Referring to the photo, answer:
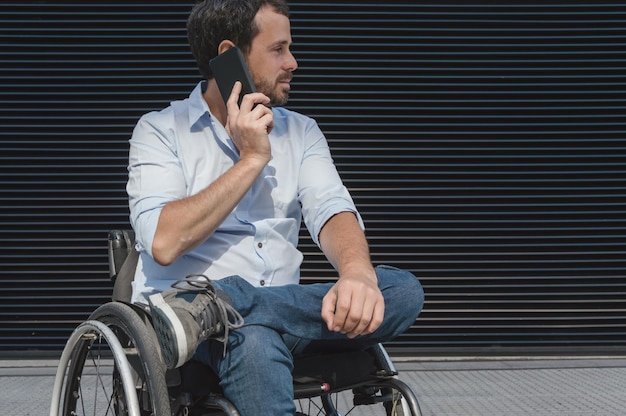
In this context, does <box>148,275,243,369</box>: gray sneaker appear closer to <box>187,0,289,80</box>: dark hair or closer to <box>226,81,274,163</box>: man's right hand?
<box>226,81,274,163</box>: man's right hand

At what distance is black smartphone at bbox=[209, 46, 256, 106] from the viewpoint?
104 inches

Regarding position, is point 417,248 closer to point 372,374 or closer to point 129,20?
point 129,20

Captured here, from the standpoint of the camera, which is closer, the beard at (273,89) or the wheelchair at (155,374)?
the wheelchair at (155,374)

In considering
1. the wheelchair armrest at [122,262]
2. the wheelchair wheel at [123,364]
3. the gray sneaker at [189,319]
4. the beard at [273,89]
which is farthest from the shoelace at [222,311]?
the beard at [273,89]

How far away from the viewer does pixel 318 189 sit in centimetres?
282

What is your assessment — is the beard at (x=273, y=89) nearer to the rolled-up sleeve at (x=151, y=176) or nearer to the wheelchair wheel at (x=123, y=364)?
the rolled-up sleeve at (x=151, y=176)

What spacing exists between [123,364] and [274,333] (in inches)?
13.9

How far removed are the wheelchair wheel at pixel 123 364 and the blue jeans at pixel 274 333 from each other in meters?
0.15

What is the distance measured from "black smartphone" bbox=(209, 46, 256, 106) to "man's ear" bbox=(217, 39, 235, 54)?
67 mm

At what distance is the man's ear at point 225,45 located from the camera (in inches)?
109

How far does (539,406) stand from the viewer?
17.7 ft

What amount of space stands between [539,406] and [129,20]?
3.70 meters

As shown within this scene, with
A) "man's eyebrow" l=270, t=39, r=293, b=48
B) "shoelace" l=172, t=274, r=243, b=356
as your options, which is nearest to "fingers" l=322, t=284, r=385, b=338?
"shoelace" l=172, t=274, r=243, b=356

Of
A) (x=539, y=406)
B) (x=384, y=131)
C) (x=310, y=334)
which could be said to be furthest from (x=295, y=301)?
(x=384, y=131)
